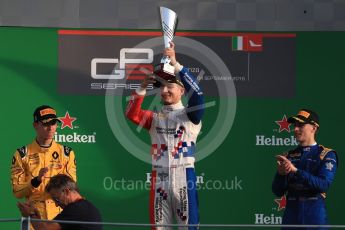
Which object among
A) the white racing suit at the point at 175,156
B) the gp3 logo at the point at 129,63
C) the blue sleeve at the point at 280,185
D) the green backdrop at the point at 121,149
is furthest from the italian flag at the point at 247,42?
the blue sleeve at the point at 280,185

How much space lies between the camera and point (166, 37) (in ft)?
25.2

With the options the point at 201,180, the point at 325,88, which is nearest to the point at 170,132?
the point at 201,180

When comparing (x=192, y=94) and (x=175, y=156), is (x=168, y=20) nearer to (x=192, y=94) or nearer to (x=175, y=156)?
(x=192, y=94)

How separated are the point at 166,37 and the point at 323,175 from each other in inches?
61.7

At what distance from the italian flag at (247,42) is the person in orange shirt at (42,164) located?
2.15 m

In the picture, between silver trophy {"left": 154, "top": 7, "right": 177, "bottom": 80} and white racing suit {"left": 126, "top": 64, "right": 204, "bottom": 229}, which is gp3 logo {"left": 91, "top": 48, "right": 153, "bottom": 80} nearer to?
silver trophy {"left": 154, "top": 7, "right": 177, "bottom": 80}

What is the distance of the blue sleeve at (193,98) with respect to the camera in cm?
743

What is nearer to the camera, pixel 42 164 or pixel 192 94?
pixel 192 94

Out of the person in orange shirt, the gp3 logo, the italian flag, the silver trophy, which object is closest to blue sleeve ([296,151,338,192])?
the silver trophy

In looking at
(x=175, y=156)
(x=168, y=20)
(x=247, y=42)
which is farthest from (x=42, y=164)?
(x=247, y=42)

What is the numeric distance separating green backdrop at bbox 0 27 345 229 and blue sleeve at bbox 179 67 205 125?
1.63 m

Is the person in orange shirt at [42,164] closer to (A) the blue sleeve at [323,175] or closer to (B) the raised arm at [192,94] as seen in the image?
(B) the raised arm at [192,94]

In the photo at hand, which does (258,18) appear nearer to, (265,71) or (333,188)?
(265,71)

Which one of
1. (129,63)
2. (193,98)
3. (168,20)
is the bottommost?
(193,98)
